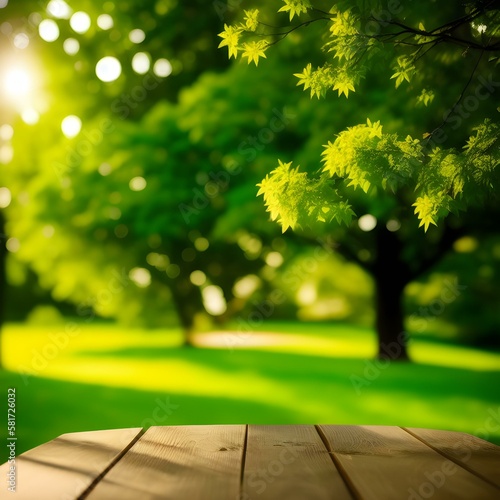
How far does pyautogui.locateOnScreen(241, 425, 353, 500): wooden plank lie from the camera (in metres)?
1.94

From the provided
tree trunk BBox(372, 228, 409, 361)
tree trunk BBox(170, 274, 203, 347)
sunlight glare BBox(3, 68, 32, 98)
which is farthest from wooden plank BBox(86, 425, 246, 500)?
tree trunk BBox(170, 274, 203, 347)

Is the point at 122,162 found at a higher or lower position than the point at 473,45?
higher

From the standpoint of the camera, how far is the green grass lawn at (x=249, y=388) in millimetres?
9773

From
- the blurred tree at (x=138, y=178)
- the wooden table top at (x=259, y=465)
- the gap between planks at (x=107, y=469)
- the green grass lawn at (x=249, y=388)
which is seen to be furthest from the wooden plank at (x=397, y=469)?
the blurred tree at (x=138, y=178)

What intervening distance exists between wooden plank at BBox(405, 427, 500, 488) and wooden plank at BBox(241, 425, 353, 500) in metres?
0.55

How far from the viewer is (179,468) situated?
2227mm

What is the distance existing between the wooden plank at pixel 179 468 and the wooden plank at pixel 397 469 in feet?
1.52

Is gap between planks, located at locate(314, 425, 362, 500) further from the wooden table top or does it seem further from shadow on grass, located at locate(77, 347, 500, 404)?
shadow on grass, located at locate(77, 347, 500, 404)

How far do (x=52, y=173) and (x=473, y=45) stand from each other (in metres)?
14.7

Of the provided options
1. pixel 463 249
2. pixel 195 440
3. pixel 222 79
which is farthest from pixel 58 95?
pixel 195 440

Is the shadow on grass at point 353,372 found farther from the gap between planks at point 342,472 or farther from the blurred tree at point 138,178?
the gap between planks at point 342,472

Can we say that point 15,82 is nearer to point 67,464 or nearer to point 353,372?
point 353,372

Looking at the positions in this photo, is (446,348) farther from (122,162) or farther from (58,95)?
(58,95)

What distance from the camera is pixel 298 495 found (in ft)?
6.32
